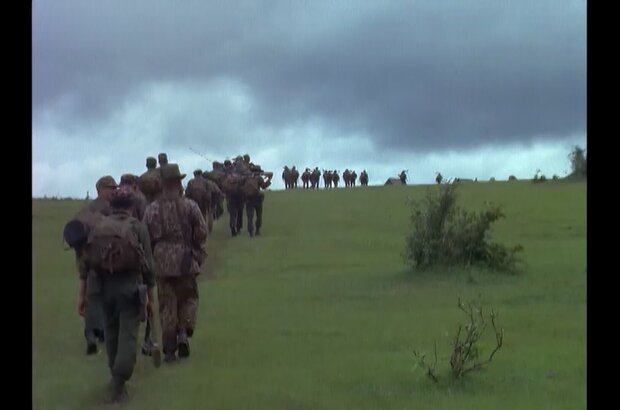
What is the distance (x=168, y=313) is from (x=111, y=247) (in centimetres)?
179

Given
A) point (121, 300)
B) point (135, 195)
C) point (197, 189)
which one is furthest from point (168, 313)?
point (197, 189)

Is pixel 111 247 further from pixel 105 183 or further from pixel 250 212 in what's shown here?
pixel 250 212

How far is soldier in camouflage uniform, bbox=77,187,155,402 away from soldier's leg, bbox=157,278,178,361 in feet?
3.65

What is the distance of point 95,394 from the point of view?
8.27 m

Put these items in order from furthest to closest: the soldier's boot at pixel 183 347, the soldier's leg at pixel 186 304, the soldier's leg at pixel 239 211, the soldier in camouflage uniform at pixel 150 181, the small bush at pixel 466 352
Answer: the soldier's leg at pixel 239 211 → the soldier's leg at pixel 186 304 → the soldier's boot at pixel 183 347 → the soldier in camouflage uniform at pixel 150 181 → the small bush at pixel 466 352

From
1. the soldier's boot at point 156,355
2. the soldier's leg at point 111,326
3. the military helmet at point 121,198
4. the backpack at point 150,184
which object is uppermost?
the backpack at point 150,184

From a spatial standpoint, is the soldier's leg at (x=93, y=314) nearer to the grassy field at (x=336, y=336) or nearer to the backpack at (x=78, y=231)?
the grassy field at (x=336, y=336)

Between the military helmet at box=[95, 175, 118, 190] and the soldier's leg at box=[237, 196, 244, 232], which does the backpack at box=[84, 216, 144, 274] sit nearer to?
the military helmet at box=[95, 175, 118, 190]

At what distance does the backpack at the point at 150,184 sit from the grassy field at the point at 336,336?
2.17ft

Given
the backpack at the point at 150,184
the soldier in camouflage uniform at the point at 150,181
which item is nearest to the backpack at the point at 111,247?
the soldier in camouflage uniform at the point at 150,181

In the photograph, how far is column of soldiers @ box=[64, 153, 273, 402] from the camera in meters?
7.92

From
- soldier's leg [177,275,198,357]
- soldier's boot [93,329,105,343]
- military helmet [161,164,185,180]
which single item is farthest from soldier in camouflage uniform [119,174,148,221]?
soldier's boot [93,329,105,343]

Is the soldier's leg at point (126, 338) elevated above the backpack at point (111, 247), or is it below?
below

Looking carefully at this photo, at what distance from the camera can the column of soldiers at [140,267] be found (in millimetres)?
7918
